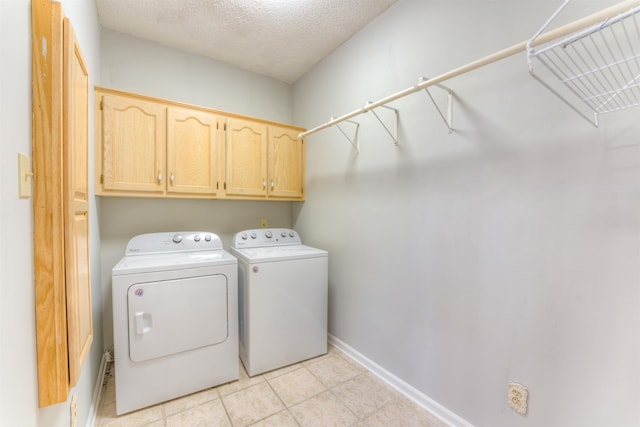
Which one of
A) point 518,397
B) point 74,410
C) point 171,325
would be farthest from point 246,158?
point 518,397

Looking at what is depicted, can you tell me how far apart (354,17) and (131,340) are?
8.89 feet

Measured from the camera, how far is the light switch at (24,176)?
0.74 meters

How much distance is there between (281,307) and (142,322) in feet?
3.05

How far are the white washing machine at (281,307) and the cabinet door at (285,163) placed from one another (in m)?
0.69

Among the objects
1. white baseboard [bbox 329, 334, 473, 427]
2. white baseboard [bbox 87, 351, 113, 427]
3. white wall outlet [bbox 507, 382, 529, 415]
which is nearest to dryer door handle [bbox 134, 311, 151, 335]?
white baseboard [bbox 87, 351, 113, 427]

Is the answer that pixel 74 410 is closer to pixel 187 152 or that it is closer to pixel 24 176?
pixel 24 176

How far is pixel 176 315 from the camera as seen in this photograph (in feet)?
6.05

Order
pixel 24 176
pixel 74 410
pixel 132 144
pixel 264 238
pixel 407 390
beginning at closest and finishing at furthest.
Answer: pixel 24 176, pixel 74 410, pixel 407 390, pixel 132 144, pixel 264 238

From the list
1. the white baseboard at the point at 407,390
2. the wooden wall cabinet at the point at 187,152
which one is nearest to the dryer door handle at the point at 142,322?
the wooden wall cabinet at the point at 187,152

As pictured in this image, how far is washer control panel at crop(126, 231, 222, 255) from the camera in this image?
2202mm

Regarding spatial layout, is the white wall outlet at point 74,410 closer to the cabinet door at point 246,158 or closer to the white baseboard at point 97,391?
the white baseboard at point 97,391

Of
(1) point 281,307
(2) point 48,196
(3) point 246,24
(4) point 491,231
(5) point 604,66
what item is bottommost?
(1) point 281,307

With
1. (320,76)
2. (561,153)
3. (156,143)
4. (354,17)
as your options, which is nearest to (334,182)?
(320,76)

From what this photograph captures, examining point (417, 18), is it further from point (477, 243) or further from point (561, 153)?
point (477, 243)
